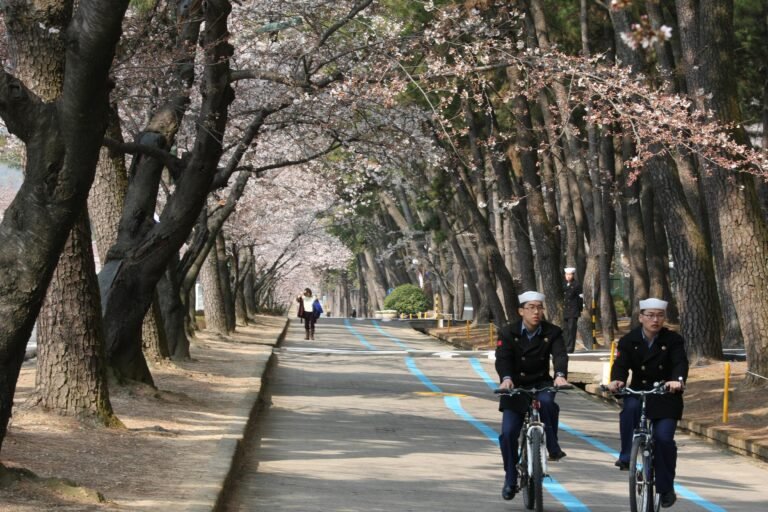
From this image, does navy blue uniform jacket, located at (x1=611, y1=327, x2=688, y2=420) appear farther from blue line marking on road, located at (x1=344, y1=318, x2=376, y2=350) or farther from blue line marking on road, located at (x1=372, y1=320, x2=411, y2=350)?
blue line marking on road, located at (x1=372, y1=320, x2=411, y2=350)

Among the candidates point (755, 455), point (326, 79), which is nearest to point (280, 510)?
point (755, 455)

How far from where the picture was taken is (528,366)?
10.4 metres

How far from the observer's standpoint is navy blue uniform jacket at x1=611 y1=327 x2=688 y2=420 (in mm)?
9844

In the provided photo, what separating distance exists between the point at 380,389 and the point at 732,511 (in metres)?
12.3

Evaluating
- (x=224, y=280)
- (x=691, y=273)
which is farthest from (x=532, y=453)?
(x=224, y=280)

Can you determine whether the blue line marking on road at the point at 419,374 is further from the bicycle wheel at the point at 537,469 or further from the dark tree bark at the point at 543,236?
the bicycle wheel at the point at 537,469

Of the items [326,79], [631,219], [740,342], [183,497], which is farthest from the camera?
[631,219]

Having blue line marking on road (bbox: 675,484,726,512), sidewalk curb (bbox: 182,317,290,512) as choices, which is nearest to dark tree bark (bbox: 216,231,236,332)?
sidewalk curb (bbox: 182,317,290,512)

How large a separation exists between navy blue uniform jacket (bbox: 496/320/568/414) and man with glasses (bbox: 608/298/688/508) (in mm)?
521

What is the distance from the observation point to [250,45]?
22.5 m

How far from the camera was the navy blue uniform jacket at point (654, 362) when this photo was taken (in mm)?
9844

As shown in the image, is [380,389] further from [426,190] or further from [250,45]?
[426,190]

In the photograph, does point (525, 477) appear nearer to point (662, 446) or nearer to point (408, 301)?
point (662, 446)

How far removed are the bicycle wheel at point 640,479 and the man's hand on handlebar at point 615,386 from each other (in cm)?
41
